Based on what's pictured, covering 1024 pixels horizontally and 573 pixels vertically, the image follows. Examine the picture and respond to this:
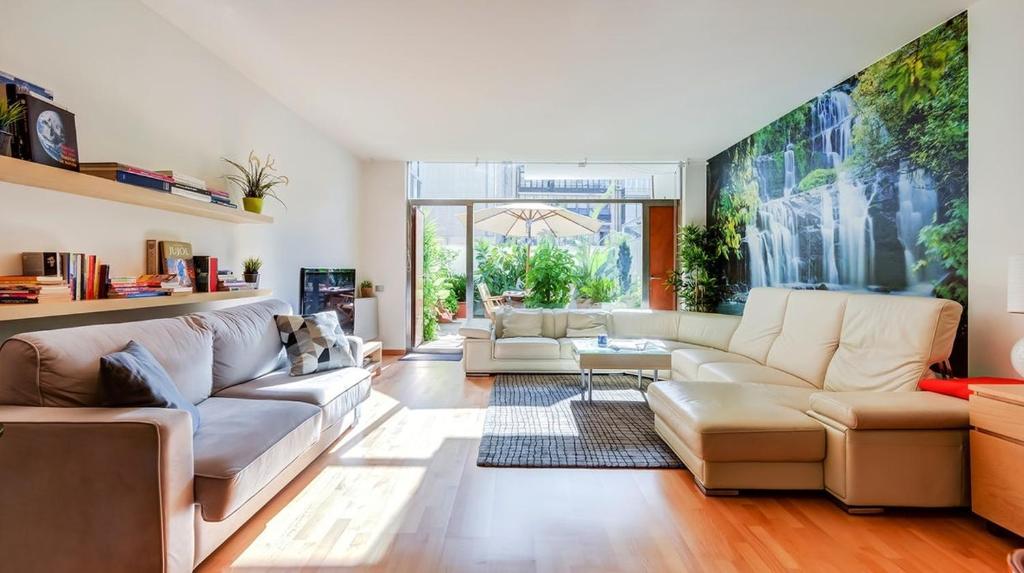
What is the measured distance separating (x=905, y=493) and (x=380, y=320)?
18.0ft

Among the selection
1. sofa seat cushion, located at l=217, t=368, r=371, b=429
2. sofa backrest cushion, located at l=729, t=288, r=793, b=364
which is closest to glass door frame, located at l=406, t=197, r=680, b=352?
sofa backrest cushion, located at l=729, t=288, r=793, b=364

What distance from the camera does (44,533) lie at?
156 centimetres

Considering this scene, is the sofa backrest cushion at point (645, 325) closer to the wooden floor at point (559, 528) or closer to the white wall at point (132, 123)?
the wooden floor at point (559, 528)

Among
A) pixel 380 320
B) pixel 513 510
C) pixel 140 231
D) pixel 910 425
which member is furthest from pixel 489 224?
pixel 910 425

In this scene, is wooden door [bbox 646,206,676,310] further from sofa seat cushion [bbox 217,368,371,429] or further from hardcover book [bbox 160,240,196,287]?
hardcover book [bbox 160,240,196,287]

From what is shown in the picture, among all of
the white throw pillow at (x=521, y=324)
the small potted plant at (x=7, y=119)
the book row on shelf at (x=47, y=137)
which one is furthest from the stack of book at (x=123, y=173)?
the white throw pillow at (x=521, y=324)

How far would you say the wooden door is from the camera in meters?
6.36

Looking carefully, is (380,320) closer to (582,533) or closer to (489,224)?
(489,224)

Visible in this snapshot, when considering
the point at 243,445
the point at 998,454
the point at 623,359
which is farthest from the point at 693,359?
the point at 243,445

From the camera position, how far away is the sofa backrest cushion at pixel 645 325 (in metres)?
5.38

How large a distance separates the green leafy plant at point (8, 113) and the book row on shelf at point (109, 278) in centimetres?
55

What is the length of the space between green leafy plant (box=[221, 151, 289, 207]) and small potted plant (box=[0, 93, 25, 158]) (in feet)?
5.03

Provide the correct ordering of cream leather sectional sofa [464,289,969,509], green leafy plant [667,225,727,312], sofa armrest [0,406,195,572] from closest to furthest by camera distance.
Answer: sofa armrest [0,406,195,572] → cream leather sectional sofa [464,289,969,509] → green leafy plant [667,225,727,312]

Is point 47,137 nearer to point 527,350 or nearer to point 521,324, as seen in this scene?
point 527,350
